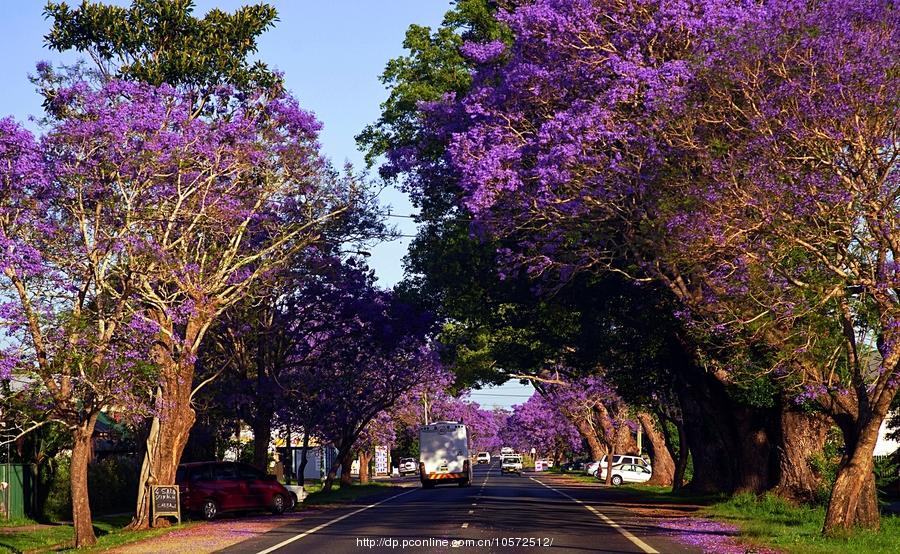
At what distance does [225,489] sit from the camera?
35.5 m

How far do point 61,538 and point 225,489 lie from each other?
6418 millimetres

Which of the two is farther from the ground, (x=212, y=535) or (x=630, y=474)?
(x=630, y=474)

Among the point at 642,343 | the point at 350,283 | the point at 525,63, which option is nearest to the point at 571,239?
the point at 525,63

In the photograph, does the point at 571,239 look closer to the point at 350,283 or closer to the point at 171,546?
the point at 171,546

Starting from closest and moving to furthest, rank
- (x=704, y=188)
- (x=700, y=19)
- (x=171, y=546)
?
(x=704, y=188), (x=171, y=546), (x=700, y=19)

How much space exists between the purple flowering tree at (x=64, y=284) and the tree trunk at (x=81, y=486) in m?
0.02

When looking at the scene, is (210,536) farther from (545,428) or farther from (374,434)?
(545,428)

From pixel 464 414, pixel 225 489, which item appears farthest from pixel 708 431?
pixel 464 414

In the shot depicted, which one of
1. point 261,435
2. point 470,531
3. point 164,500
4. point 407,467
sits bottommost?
point 470,531

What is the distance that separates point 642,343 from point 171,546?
17403 millimetres

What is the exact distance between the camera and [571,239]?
88.3ft

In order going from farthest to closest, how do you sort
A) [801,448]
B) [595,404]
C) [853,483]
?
[595,404] < [801,448] < [853,483]

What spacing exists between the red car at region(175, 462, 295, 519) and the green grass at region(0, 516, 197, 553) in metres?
2.20

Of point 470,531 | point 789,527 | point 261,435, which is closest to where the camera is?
point 789,527
